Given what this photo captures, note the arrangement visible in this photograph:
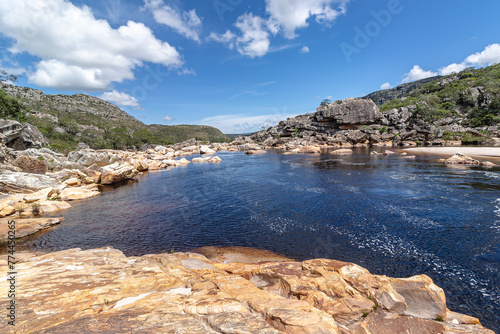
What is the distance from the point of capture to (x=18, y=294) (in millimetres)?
5008

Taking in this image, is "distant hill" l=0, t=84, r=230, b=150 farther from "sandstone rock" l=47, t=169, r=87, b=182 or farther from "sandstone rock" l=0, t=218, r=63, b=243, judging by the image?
"sandstone rock" l=0, t=218, r=63, b=243

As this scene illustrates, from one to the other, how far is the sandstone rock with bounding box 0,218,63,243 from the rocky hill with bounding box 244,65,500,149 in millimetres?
67927

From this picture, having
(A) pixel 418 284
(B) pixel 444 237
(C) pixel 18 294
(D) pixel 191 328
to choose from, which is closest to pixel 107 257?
(C) pixel 18 294

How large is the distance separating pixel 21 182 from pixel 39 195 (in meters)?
2.99

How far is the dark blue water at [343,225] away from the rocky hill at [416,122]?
4497cm

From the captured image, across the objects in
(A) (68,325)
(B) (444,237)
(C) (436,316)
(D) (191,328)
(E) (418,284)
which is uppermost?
(A) (68,325)

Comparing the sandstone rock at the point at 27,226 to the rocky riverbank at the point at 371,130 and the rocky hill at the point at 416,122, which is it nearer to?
the rocky riverbank at the point at 371,130

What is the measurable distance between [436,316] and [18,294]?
998cm

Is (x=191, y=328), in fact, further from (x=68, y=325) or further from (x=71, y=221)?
(x=71, y=221)

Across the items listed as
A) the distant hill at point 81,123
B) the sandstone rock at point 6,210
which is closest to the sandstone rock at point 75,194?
the sandstone rock at point 6,210

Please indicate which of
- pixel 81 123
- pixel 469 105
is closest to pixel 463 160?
pixel 469 105

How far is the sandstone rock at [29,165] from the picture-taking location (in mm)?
24188

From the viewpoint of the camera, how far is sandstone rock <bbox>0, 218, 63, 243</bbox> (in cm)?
1259

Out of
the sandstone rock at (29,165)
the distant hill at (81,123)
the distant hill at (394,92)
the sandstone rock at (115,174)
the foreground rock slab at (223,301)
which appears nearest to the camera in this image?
the foreground rock slab at (223,301)
